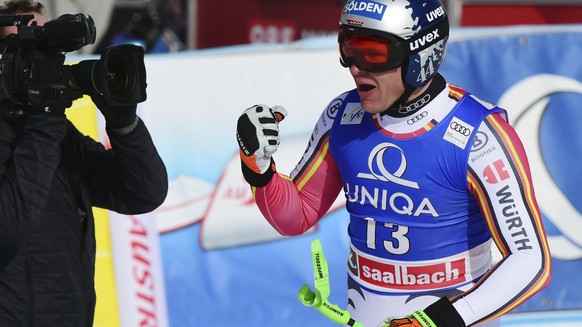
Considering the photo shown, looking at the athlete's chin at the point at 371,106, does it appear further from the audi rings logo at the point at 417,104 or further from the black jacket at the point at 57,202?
the black jacket at the point at 57,202

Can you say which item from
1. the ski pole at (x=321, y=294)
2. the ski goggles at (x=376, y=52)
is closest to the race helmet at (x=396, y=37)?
the ski goggles at (x=376, y=52)

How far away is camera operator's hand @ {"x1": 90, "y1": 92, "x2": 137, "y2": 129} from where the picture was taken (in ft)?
11.1

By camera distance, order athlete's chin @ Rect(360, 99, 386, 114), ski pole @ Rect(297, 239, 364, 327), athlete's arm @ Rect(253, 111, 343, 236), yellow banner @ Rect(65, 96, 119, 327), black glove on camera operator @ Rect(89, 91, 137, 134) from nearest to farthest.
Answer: ski pole @ Rect(297, 239, 364, 327), black glove on camera operator @ Rect(89, 91, 137, 134), athlete's chin @ Rect(360, 99, 386, 114), athlete's arm @ Rect(253, 111, 343, 236), yellow banner @ Rect(65, 96, 119, 327)

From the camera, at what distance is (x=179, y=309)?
5.53 metres

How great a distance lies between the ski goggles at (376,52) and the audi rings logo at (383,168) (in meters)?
0.27

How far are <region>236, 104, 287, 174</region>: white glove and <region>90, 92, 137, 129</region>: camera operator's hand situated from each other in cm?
36

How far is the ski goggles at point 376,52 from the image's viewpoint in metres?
3.47

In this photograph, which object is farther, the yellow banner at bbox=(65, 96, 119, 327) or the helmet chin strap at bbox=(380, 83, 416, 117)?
the yellow banner at bbox=(65, 96, 119, 327)

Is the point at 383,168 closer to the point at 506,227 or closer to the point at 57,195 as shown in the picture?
the point at 506,227

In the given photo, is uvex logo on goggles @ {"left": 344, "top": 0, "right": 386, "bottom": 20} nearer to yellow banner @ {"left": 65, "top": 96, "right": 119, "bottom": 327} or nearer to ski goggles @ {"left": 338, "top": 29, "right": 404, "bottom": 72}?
ski goggles @ {"left": 338, "top": 29, "right": 404, "bottom": 72}

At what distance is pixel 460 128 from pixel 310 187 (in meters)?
0.62

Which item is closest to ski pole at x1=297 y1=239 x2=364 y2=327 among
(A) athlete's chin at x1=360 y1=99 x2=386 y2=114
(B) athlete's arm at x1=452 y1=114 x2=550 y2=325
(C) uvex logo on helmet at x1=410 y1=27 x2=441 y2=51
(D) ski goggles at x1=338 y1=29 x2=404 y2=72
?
(B) athlete's arm at x1=452 y1=114 x2=550 y2=325

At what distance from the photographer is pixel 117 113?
3.41 meters

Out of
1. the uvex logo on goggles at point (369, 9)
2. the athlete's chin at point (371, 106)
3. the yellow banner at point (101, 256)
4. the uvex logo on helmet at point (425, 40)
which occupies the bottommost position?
the yellow banner at point (101, 256)
